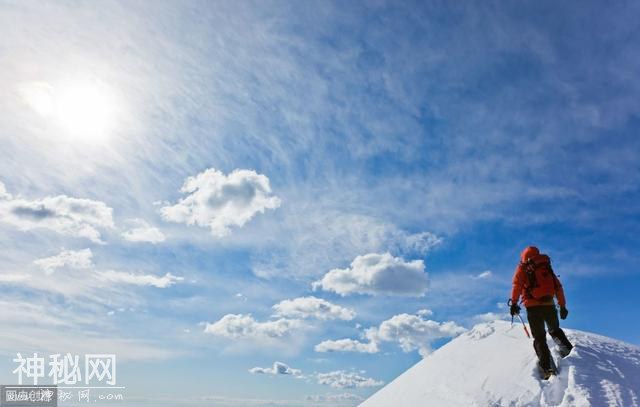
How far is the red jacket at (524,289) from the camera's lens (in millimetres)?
12828

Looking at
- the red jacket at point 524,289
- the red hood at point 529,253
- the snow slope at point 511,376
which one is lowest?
the snow slope at point 511,376

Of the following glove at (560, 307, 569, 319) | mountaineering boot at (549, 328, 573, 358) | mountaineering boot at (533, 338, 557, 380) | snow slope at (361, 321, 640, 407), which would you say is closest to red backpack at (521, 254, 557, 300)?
glove at (560, 307, 569, 319)

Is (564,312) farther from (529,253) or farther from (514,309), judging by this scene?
(529,253)

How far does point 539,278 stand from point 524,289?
54 cm

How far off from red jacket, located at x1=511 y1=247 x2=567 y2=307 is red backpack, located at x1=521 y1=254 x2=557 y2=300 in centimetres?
9

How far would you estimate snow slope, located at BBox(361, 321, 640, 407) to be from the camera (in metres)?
11.1

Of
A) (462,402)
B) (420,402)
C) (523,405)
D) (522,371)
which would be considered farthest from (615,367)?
(420,402)

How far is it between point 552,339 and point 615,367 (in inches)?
66.5

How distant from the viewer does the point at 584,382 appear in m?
11.3

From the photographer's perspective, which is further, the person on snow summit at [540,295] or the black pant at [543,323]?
the person on snow summit at [540,295]

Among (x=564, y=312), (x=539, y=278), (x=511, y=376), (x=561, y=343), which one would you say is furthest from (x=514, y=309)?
(x=511, y=376)

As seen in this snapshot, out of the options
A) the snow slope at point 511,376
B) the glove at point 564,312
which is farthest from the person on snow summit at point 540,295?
the snow slope at point 511,376

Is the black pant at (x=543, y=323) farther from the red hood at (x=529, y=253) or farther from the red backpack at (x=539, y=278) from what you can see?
the red hood at (x=529, y=253)

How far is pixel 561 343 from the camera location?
1277 cm
